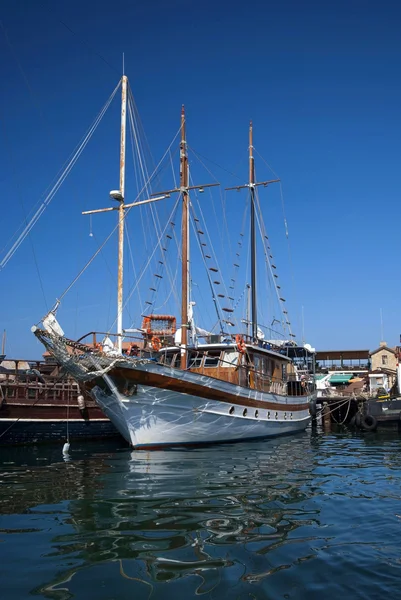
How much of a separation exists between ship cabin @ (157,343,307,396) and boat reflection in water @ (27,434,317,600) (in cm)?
668

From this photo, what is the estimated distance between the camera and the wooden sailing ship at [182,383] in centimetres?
1578

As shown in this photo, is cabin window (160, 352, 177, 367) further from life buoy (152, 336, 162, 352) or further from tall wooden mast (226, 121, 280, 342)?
tall wooden mast (226, 121, 280, 342)

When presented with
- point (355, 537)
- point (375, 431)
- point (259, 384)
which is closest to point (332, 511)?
point (355, 537)

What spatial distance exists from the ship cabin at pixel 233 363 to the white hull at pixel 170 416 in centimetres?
138

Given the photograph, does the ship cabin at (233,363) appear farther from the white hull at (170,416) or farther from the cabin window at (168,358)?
the white hull at (170,416)

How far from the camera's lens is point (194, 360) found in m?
20.6

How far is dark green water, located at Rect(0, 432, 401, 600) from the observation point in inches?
206

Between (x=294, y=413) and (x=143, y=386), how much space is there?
40.6 ft

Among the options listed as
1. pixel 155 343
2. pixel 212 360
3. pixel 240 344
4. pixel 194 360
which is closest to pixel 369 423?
pixel 240 344

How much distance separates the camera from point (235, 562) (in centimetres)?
582

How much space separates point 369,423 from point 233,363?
38.6 feet

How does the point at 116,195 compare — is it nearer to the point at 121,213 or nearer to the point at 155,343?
the point at 121,213

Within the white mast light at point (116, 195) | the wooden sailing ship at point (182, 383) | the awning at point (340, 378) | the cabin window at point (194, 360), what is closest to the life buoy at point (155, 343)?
the wooden sailing ship at point (182, 383)

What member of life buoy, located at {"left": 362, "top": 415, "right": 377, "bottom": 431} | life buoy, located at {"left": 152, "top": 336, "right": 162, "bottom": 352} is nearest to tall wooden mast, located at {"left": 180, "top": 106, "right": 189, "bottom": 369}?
life buoy, located at {"left": 152, "top": 336, "right": 162, "bottom": 352}
